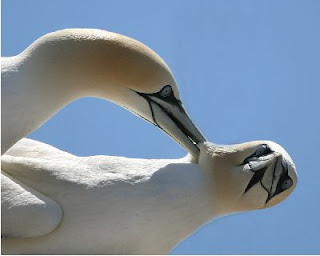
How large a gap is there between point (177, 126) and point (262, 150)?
488 mm

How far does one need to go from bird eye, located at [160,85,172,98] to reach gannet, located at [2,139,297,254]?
34 cm

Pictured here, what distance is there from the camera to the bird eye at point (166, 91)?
13.6 feet

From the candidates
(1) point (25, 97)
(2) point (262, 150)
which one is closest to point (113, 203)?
(1) point (25, 97)

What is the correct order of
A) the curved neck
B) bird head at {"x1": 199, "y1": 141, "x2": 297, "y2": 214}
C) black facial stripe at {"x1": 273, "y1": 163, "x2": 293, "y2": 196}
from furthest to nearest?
black facial stripe at {"x1": 273, "y1": 163, "x2": 293, "y2": 196}, bird head at {"x1": 199, "y1": 141, "x2": 297, "y2": 214}, the curved neck

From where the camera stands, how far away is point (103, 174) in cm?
386

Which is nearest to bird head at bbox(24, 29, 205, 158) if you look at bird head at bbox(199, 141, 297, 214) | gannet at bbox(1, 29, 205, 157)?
gannet at bbox(1, 29, 205, 157)

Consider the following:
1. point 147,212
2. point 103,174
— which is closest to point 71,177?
point 103,174

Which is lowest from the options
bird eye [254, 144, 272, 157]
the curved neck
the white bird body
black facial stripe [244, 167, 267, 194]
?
the white bird body

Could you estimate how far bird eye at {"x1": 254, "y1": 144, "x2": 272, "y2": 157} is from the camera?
4.19m

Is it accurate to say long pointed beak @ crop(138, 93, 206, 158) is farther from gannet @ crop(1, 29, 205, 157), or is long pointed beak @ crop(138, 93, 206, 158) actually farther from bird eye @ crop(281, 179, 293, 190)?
bird eye @ crop(281, 179, 293, 190)

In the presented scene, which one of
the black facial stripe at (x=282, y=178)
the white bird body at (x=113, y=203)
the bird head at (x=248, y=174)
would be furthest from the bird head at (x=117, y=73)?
the black facial stripe at (x=282, y=178)

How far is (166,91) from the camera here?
4160 millimetres

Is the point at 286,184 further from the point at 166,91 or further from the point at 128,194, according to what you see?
the point at 128,194

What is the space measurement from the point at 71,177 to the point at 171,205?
0.53 metres
